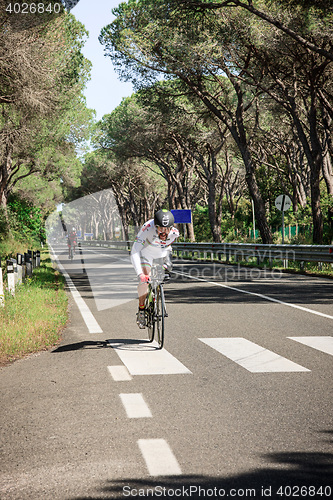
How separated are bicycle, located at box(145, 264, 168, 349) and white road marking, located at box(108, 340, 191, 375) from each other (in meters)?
0.22

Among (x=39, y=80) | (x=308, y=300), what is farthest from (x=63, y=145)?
(x=308, y=300)

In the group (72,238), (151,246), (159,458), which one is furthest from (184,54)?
(159,458)

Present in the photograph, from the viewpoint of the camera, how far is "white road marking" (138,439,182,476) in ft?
12.4

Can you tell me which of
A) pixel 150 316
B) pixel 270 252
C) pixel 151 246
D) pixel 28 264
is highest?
pixel 151 246

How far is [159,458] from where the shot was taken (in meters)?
3.99

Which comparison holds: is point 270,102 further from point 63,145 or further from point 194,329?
point 194,329

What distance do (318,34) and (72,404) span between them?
18.7 metres

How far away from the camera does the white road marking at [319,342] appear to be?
7.70 metres

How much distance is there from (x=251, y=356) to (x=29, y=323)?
3.41 m

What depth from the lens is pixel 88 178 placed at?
6900cm

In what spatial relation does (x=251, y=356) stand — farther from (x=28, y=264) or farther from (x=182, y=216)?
(x=182, y=216)

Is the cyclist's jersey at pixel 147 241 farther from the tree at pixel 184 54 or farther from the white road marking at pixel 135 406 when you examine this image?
the tree at pixel 184 54

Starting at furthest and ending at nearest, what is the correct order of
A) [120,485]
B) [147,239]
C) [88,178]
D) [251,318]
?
[88,178] → [251,318] → [147,239] → [120,485]

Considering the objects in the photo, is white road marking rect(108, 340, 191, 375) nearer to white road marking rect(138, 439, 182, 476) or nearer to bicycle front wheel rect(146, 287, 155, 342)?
bicycle front wheel rect(146, 287, 155, 342)
